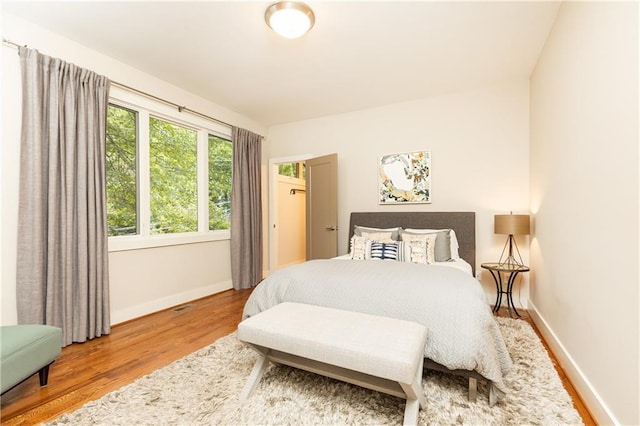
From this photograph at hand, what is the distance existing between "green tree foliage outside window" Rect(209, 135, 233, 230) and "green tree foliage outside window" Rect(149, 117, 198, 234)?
23 cm

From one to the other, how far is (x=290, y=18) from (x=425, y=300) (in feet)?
7.08

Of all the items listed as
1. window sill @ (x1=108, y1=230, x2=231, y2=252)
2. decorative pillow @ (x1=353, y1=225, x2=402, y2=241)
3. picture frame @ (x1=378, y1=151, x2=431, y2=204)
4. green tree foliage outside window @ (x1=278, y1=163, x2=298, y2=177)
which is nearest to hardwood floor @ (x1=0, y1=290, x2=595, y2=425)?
window sill @ (x1=108, y1=230, x2=231, y2=252)

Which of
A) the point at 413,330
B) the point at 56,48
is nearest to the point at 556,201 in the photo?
the point at 413,330

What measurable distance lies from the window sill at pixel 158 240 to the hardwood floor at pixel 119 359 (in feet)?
2.49

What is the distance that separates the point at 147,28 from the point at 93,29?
459mm

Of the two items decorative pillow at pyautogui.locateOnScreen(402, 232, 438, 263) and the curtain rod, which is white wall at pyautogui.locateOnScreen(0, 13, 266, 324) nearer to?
the curtain rod

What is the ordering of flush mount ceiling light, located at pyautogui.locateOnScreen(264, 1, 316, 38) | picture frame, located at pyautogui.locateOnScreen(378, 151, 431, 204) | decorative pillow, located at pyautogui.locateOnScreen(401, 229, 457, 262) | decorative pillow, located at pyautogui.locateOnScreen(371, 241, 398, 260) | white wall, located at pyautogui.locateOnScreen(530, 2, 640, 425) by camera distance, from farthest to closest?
picture frame, located at pyautogui.locateOnScreen(378, 151, 431, 204)
decorative pillow, located at pyautogui.locateOnScreen(401, 229, 457, 262)
decorative pillow, located at pyautogui.locateOnScreen(371, 241, 398, 260)
flush mount ceiling light, located at pyautogui.locateOnScreen(264, 1, 316, 38)
white wall, located at pyautogui.locateOnScreen(530, 2, 640, 425)

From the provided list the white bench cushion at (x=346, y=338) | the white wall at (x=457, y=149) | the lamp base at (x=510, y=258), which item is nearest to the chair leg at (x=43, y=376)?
the white bench cushion at (x=346, y=338)

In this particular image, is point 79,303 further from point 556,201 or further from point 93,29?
point 556,201

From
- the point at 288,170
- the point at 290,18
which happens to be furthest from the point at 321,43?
the point at 288,170

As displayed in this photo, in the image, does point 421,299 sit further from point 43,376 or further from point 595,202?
point 43,376

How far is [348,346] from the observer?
1.42m

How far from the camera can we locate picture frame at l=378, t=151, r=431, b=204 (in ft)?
12.5

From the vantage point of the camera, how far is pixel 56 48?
8.29 ft
